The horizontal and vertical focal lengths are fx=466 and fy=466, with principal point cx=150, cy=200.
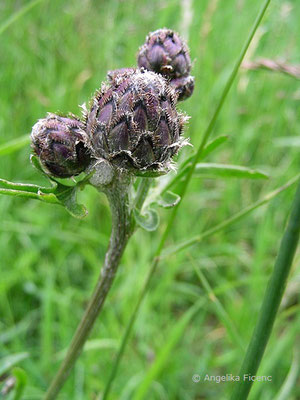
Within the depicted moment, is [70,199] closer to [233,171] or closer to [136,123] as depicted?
[136,123]

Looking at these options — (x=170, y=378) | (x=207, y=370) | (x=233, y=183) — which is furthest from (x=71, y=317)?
(x=233, y=183)

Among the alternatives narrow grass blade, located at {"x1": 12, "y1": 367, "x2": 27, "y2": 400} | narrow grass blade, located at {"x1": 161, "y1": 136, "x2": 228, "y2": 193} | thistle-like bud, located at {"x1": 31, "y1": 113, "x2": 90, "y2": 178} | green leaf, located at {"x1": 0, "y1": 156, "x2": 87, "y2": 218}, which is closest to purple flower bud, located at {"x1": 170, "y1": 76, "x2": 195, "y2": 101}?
narrow grass blade, located at {"x1": 161, "y1": 136, "x2": 228, "y2": 193}

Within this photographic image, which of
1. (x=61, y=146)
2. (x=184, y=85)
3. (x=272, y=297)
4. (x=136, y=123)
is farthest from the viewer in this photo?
(x=184, y=85)

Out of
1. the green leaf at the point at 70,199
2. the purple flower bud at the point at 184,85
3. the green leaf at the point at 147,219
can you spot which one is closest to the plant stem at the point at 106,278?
the green leaf at the point at 147,219

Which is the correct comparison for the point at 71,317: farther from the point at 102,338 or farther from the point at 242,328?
the point at 242,328

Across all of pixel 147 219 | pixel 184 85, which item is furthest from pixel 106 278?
pixel 184 85

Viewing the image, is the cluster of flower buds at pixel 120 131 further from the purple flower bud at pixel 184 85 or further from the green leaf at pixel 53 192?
the purple flower bud at pixel 184 85
